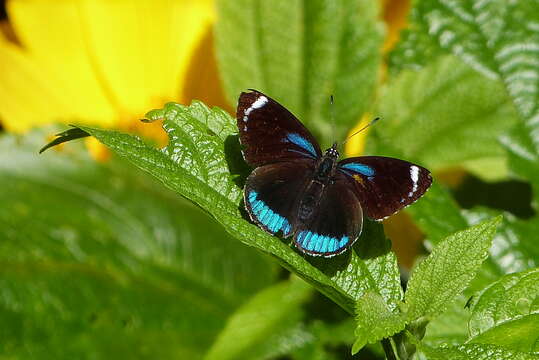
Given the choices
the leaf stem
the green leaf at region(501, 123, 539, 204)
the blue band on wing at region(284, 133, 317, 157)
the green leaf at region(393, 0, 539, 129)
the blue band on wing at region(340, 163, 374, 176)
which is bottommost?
the leaf stem

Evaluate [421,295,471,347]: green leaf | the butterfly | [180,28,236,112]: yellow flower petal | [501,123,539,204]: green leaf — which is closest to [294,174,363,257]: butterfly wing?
the butterfly

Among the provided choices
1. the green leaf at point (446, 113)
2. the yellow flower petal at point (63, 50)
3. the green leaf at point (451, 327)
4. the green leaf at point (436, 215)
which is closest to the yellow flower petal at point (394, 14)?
the green leaf at point (446, 113)

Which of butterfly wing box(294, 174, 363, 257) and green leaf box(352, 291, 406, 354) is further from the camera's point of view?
butterfly wing box(294, 174, 363, 257)

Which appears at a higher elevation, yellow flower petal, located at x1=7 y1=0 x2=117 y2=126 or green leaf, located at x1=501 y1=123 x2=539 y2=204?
yellow flower petal, located at x1=7 y1=0 x2=117 y2=126

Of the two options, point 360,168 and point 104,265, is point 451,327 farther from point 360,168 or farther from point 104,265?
point 104,265

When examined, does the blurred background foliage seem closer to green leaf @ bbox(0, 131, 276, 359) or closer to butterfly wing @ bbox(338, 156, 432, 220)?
green leaf @ bbox(0, 131, 276, 359)

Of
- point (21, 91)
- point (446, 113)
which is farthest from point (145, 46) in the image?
point (446, 113)

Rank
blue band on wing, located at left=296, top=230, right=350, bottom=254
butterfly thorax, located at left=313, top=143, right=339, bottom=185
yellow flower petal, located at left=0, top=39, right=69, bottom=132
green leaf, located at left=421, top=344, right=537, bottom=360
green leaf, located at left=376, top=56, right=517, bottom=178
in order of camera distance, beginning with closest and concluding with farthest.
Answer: green leaf, located at left=421, top=344, right=537, bottom=360 < blue band on wing, located at left=296, top=230, right=350, bottom=254 < butterfly thorax, located at left=313, top=143, right=339, bottom=185 < green leaf, located at left=376, top=56, right=517, bottom=178 < yellow flower petal, located at left=0, top=39, right=69, bottom=132
